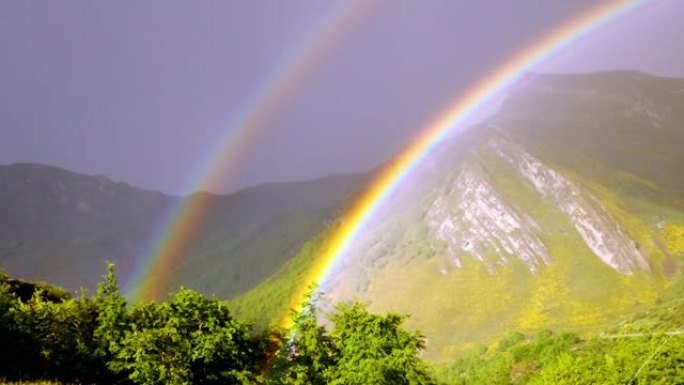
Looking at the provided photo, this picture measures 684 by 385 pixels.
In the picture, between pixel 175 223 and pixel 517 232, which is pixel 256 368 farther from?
pixel 175 223

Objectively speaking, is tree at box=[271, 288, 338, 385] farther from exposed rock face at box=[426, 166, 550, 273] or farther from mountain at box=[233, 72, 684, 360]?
exposed rock face at box=[426, 166, 550, 273]

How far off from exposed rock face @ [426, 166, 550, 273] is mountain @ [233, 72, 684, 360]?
353 mm

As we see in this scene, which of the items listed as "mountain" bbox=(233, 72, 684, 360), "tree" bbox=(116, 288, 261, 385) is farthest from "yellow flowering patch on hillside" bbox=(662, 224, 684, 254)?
"tree" bbox=(116, 288, 261, 385)

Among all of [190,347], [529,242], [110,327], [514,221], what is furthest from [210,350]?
[514,221]

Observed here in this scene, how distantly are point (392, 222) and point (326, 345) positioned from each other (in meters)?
164

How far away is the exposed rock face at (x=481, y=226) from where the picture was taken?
131250mm

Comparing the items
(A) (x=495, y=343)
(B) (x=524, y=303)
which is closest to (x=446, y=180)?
(B) (x=524, y=303)

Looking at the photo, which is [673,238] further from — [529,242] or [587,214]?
[529,242]

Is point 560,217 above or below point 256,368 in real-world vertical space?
above

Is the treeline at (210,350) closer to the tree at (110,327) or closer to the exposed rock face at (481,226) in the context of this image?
the tree at (110,327)

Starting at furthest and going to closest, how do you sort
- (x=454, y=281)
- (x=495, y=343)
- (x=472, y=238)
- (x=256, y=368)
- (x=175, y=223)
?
(x=175, y=223), (x=472, y=238), (x=454, y=281), (x=495, y=343), (x=256, y=368)

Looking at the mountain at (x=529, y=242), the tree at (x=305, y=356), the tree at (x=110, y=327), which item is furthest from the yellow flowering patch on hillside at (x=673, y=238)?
the tree at (x=110, y=327)

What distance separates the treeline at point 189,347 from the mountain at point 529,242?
204 ft

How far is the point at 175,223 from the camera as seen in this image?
164375mm
